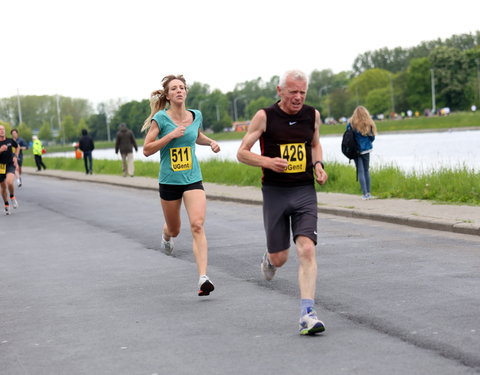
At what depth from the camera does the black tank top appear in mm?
6379

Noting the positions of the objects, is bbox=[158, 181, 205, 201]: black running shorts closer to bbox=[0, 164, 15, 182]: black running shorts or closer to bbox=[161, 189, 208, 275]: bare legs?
bbox=[161, 189, 208, 275]: bare legs

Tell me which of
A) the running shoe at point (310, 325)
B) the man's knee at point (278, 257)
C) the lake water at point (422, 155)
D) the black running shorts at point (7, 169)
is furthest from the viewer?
the lake water at point (422, 155)

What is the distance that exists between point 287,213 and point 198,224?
165cm

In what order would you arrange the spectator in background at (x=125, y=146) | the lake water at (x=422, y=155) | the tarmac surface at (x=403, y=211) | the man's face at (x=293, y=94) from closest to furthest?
the man's face at (x=293, y=94) → the tarmac surface at (x=403, y=211) → the lake water at (x=422, y=155) → the spectator in background at (x=125, y=146)

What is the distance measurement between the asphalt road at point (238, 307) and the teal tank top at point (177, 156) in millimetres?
986

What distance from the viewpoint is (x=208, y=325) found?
6.38 metres

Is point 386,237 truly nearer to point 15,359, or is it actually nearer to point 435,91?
point 15,359

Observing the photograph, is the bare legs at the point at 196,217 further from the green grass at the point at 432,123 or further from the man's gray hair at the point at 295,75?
the green grass at the point at 432,123

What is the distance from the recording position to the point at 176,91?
8109 mm

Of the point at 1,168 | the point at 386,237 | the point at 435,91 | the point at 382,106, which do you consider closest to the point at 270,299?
the point at 386,237

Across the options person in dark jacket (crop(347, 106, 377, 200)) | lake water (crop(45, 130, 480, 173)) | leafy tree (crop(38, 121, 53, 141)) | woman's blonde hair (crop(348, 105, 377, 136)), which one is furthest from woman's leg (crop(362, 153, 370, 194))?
leafy tree (crop(38, 121, 53, 141))

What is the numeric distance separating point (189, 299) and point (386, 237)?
171 inches

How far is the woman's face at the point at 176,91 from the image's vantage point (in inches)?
319

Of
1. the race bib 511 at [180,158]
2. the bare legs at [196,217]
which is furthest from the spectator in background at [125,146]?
the race bib 511 at [180,158]
